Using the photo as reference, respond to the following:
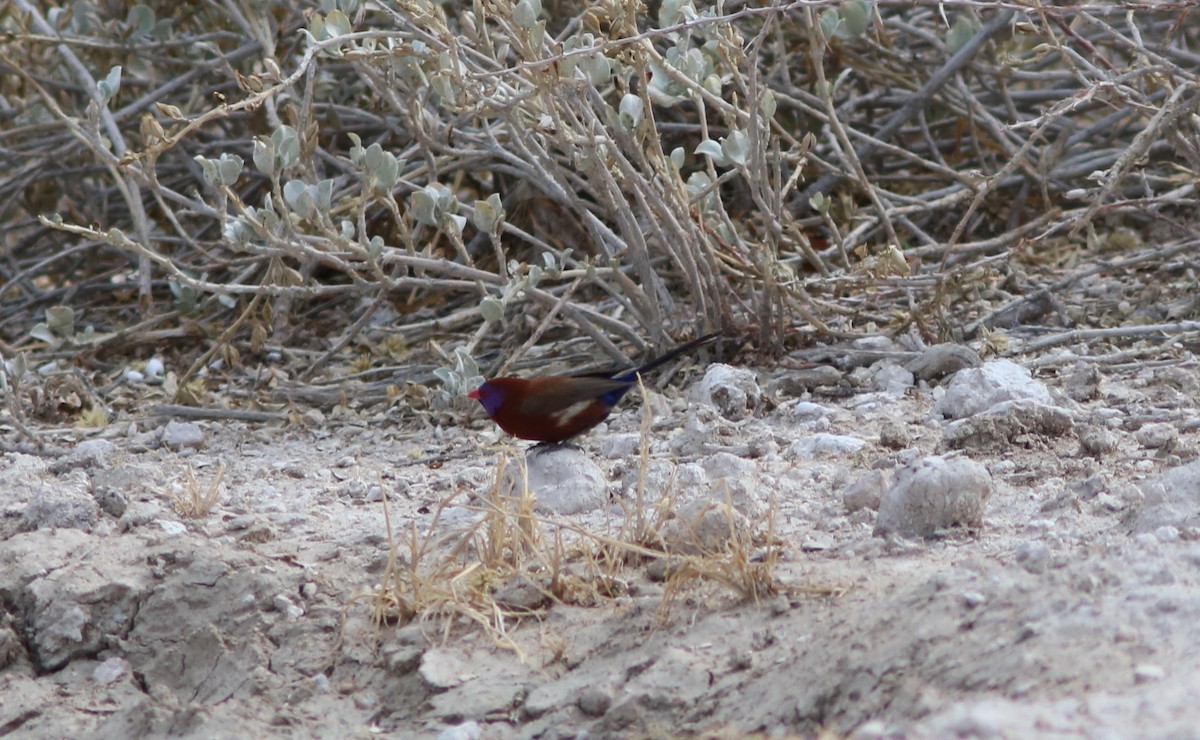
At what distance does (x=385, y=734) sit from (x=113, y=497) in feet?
4.08

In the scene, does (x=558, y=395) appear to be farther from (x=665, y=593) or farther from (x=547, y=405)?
(x=665, y=593)

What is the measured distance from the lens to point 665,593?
2.56 m

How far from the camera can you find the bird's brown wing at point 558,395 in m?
3.46

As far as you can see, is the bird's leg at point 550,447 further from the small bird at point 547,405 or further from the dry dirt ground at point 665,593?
the dry dirt ground at point 665,593

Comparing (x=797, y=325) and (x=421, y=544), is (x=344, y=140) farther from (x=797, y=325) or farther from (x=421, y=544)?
(x=421, y=544)

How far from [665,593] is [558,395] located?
100cm

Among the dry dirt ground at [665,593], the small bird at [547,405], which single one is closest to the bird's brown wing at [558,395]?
the small bird at [547,405]

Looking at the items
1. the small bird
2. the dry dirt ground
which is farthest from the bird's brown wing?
the dry dirt ground

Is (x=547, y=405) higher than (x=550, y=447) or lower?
higher

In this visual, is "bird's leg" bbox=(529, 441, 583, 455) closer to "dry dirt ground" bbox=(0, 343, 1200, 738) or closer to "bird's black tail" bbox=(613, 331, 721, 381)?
"dry dirt ground" bbox=(0, 343, 1200, 738)

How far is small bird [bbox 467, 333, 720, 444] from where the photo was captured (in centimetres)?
346

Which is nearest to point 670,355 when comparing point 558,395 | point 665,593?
point 558,395

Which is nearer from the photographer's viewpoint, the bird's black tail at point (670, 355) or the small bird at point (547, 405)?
the small bird at point (547, 405)

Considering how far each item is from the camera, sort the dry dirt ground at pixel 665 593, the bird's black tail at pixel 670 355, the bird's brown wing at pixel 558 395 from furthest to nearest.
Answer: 1. the bird's black tail at pixel 670 355
2. the bird's brown wing at pixel 558 395
3. the dry dirt ground at pixel 665 593
